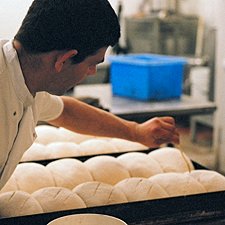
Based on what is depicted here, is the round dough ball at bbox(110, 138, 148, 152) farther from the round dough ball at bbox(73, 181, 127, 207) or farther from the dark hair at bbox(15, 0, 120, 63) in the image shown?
the dark hair at bbox(15, 0, 120, 63)

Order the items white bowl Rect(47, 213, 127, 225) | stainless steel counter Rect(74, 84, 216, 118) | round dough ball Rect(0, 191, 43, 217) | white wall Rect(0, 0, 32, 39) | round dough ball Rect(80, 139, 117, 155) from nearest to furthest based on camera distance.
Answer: white bowl Rect(47, 213, 127, 225)
round dough ball Rect(0, 191, 43, 217)
round dough ball Rect(80, 139, 117, 155)
white wall Rect(0, 0, 32, 39)
stainless steel counter Rect(74, 84, 216, 118)

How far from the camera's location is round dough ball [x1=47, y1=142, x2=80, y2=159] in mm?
2048

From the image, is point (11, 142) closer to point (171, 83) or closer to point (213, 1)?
point (171, 83)

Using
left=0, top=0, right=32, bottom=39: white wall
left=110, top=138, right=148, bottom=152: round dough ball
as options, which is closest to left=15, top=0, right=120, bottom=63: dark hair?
left=110, top=138, right=148, bottom=152: round dough ball

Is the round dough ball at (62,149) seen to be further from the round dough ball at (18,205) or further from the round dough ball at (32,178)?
the round dough ball at (18,205)

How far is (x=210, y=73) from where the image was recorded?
5.16 meters

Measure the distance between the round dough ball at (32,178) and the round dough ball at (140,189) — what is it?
0.26 m

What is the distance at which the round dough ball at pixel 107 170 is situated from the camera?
1776 millimetres

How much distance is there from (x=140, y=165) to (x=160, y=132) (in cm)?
16

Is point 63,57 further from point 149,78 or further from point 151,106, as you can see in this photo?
point 149,78

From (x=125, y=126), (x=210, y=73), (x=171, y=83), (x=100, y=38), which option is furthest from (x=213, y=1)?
(x=100, y=38)

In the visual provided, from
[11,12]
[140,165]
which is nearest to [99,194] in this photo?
[140,165]

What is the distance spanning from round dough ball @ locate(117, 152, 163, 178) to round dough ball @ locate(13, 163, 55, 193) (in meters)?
0.33

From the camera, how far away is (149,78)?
132 inches
